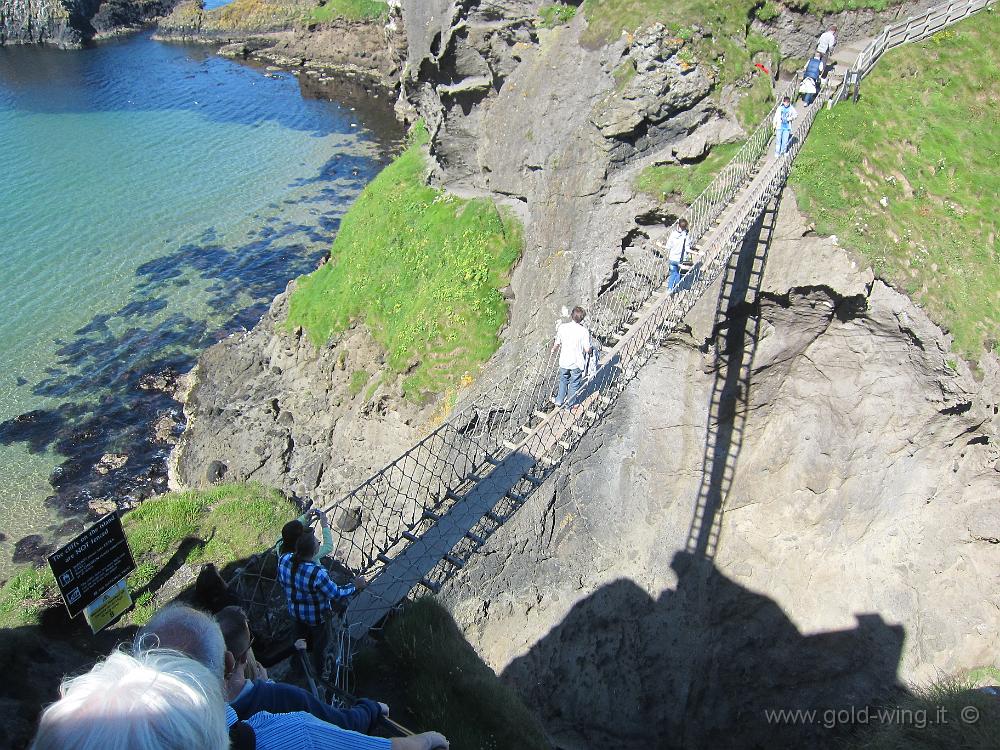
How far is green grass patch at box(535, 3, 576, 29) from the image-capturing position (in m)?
19.7

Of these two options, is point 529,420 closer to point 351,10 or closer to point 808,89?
point 808,89

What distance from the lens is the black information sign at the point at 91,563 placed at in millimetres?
8805

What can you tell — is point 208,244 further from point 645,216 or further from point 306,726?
point 306,726

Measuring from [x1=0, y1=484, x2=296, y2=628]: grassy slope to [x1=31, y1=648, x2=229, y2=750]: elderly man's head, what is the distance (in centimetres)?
835

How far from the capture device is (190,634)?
357 centimetres

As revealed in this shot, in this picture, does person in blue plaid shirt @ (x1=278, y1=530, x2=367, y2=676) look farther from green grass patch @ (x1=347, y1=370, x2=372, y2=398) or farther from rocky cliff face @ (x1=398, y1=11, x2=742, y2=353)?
green grass patch @ (x1=347, y1=370, x2=372, y2=398)

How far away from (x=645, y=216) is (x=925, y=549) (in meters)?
9.57

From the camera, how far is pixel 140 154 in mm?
40500

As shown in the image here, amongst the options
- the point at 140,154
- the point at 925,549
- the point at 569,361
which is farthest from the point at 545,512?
the point at 140,154

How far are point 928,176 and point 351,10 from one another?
53.5 metres

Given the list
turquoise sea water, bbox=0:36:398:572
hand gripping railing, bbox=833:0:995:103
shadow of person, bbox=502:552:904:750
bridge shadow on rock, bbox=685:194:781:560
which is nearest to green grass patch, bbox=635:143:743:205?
bridge shadow on rock, bbox=685:194:781:560

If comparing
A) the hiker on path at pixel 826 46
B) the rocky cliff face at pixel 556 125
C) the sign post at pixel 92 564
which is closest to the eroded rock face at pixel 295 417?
the rocky cliff face at pixel 556 125

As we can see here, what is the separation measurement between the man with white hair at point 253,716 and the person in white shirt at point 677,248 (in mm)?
10514

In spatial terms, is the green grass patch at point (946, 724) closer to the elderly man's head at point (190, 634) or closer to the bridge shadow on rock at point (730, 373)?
the bridge shadow on rock at point (730, 373)
